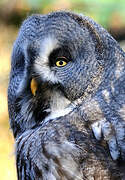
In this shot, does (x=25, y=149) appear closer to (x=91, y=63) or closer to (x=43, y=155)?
(x=43, y=155)

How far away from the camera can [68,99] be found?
3152 mm

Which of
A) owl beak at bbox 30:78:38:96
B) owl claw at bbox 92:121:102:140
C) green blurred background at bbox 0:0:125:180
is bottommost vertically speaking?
owl claw at bbox 92:121:102:140

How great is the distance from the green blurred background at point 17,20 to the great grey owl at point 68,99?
2.60 metres

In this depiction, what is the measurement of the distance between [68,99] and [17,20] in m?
5.00

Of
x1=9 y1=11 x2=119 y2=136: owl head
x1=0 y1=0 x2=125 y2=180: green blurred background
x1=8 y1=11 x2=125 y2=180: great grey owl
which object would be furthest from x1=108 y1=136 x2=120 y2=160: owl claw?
x1=0 y1=0 x2=125 y2=180: green blurred background

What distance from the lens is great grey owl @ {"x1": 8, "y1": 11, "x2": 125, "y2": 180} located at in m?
2.79

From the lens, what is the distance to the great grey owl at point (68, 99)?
9.16ft

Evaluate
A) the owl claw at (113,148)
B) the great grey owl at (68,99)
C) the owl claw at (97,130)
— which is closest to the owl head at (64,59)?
the great grey owl at (68,99)

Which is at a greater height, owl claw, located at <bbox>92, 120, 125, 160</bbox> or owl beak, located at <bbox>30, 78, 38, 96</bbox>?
owl beak, located at <bbox>30, 78, 38, 96</bbox>

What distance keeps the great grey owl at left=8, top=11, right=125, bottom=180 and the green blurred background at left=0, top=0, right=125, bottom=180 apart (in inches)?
102

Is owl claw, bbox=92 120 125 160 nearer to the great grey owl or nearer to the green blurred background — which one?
the great grey owl

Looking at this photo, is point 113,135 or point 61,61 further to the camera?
point 61,61

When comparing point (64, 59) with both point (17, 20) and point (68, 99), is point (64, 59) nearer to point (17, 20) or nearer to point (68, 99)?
point (68, 99)

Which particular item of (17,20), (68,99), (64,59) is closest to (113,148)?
(68,99)
